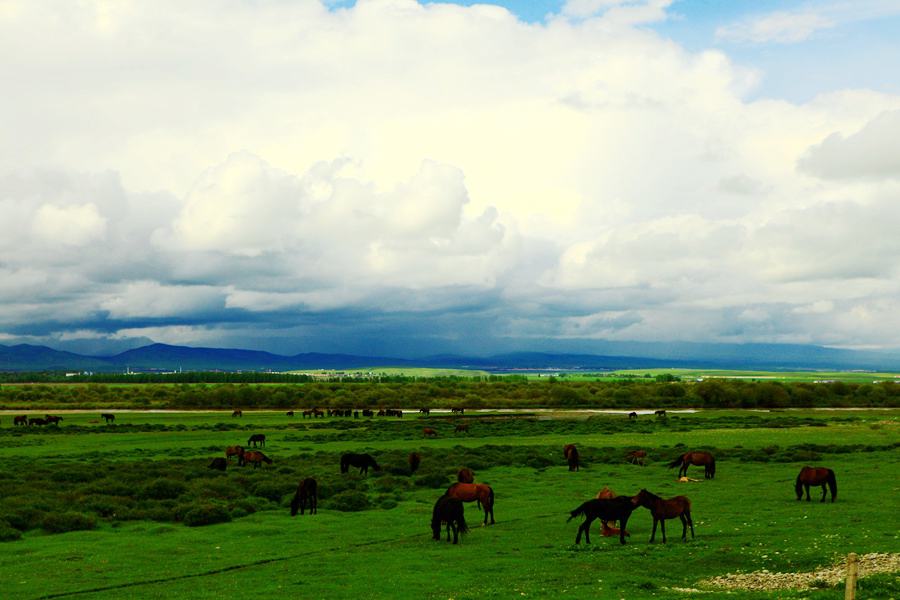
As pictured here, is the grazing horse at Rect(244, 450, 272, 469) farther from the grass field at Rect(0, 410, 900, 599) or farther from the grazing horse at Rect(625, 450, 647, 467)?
the grazing horse at Rect(625, 450, 647, 467)

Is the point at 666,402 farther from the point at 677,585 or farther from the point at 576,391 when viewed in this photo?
the point at 677,585

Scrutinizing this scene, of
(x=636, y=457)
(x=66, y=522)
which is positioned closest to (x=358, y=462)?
(x=66, y=522)

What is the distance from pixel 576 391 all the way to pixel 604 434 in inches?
2989

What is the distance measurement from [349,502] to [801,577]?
69.1 feet

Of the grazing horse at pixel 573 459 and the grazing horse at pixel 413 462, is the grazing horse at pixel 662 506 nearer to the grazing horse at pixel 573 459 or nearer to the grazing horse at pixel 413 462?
the grazing horse at pixel 573 459

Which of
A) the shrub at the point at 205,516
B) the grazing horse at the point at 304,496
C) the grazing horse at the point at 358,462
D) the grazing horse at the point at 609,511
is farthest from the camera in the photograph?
the grazing horse at the point at 358,462

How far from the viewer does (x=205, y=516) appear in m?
30.8

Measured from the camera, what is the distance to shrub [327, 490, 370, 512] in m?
33.5

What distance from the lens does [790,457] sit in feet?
Result: 163

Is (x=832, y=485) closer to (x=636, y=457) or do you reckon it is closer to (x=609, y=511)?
(x=609, y=511)

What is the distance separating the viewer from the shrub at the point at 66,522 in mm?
29453

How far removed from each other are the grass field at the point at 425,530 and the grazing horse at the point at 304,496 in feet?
2.35

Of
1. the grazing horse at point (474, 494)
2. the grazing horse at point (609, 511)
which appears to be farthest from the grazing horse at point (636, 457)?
the grazing horse at point (609, 511)

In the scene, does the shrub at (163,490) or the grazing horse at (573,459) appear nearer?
the shrub at (163,490)
